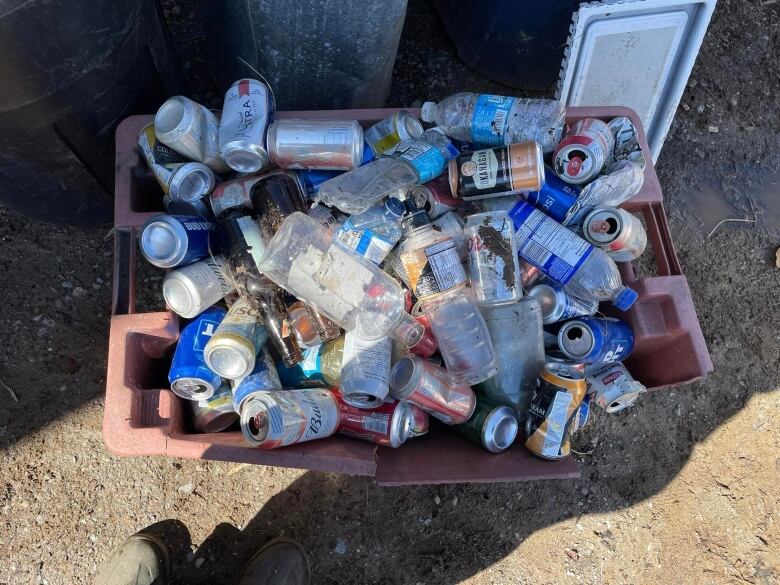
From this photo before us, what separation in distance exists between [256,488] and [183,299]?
39.2 inches

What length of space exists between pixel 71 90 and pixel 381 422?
1.33 m

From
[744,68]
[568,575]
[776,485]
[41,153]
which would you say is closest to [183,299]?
[41,153]

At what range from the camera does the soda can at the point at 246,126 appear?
1.89 meters

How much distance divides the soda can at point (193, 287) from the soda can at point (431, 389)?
22.8 inches

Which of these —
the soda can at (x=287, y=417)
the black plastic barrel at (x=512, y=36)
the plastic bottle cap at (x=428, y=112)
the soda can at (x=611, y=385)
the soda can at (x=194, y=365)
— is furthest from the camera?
the black plastic barrel at (x=512, y=36)

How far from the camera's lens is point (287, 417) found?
1716mm

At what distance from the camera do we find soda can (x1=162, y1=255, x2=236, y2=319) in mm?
1830

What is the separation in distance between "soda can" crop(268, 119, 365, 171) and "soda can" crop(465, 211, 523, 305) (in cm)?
44

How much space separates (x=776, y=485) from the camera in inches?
106

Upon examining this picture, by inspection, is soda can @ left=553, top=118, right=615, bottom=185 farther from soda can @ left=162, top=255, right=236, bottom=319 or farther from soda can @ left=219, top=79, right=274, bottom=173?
soda can @ left=162, top=255, right=236, bottom=319

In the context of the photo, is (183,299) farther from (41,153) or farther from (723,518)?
(723,518)

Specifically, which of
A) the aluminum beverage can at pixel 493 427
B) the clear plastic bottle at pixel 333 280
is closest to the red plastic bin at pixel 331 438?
the aluminum beverage can at pixel 493 427

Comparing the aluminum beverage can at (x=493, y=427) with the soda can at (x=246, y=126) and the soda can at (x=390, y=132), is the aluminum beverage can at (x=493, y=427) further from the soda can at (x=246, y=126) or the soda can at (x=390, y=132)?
the soda can at (x=246, y=126)

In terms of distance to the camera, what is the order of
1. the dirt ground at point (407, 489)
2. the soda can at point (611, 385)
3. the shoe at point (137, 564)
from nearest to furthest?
the soda can at point (611, 385)
the shoe at point (137, 564)
the dirt ground at point (407, 489)
